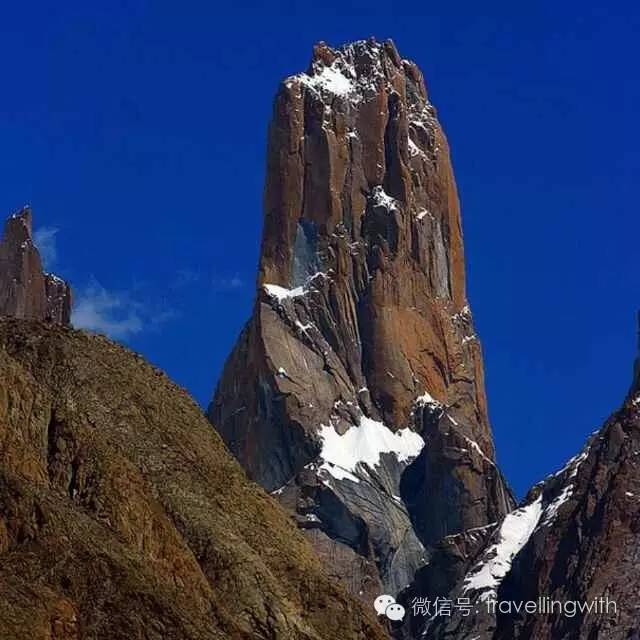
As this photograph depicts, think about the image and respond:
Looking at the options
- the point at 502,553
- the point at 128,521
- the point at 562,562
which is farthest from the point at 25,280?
the point at 128,521

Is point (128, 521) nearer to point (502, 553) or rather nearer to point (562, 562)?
point (562, 562)

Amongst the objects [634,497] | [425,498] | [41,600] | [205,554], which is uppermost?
[425,498]

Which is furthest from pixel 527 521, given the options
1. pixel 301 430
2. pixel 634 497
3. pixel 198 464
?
pixel 198 464

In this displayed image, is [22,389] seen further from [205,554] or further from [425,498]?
[425,498]

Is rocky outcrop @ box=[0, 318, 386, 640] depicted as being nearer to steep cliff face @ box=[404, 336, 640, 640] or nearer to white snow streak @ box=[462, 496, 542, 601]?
steep cliff face @ box=[404, 336, 640, 640]

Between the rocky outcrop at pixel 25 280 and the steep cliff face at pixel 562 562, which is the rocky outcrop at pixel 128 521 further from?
the rocky outcrop at pixel 25 280

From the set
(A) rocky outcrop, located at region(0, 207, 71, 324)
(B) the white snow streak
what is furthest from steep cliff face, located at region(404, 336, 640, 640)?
(A) rocky outcrop, located at region(0, 207, 71, 324)

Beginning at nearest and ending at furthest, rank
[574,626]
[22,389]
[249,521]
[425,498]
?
1. [22,389]
2. [249,521]
3. [574,626]
4. [425,498]
